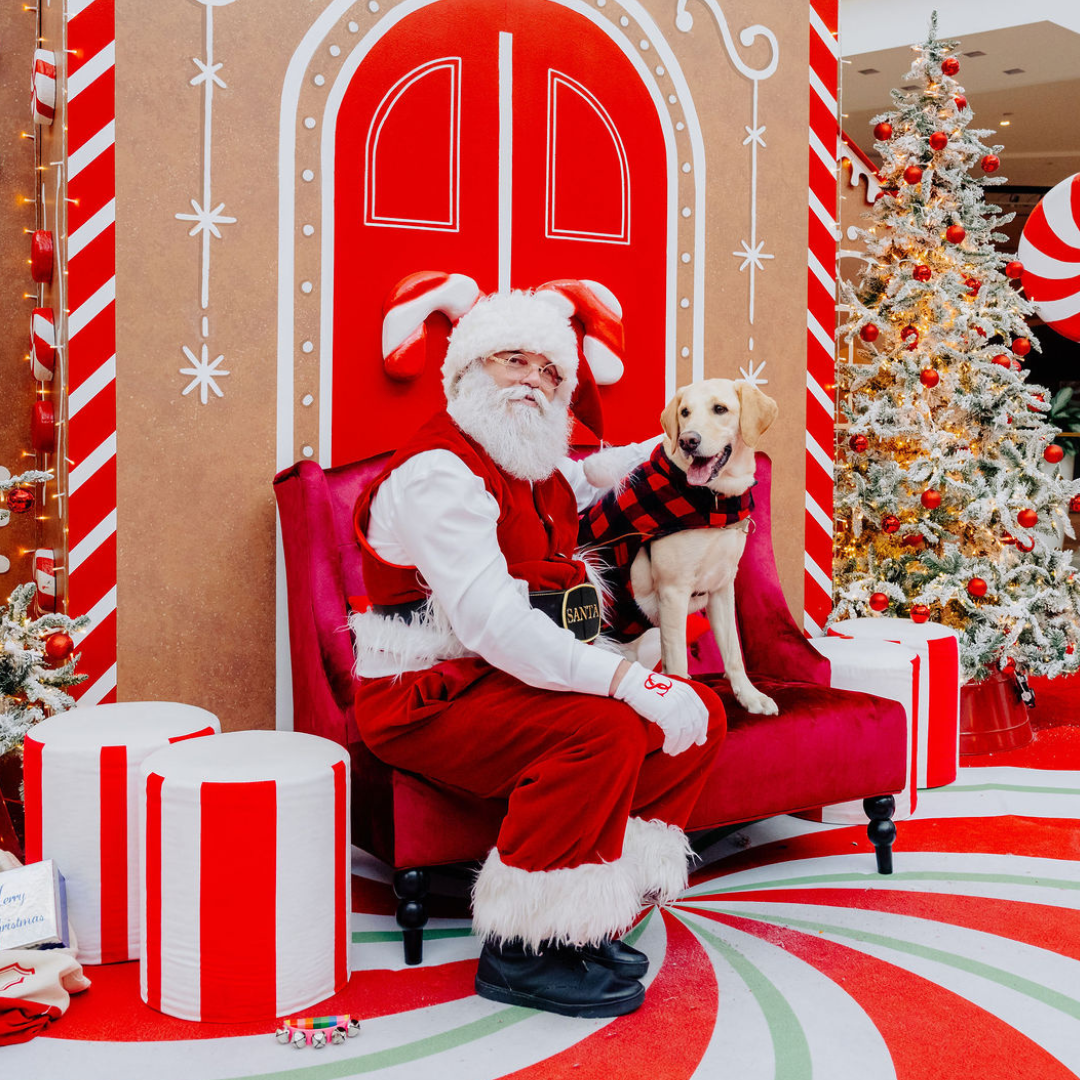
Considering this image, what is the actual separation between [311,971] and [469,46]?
2.92 metres

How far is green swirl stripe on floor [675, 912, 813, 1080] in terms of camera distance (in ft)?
6.57

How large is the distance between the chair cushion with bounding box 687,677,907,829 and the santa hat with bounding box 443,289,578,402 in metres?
1.05

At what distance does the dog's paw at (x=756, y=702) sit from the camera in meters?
2.86

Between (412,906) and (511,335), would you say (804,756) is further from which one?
(511,335)

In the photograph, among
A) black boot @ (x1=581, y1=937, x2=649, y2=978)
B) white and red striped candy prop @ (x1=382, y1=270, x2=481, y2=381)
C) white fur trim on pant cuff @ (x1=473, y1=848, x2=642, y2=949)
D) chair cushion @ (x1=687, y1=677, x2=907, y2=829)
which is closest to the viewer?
white fur trim on pant cuff @ (x1=473, y1=848, x2=642, y2=949)

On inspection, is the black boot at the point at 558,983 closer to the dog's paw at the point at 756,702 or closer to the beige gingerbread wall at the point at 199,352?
the dog's paw at the point at 756,702

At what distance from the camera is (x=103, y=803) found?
2422 millimetres

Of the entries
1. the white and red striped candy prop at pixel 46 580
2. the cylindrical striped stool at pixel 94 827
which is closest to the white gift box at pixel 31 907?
the cylindrical striped stool at pixel 94 827

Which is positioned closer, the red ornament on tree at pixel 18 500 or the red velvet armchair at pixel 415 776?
the red velvet armchair at pixel 415 776

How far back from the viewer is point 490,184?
141 inches

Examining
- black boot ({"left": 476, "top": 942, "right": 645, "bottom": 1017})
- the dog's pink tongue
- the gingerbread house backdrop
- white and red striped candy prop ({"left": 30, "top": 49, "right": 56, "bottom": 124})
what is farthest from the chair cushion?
white and red striped candy prop ({"left": 30, "top": 49, "right": 56, "bottom": 124})

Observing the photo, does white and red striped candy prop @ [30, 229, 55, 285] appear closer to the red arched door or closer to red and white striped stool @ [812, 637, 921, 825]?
the red arched door

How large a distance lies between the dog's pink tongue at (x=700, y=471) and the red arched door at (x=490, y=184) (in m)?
1.08

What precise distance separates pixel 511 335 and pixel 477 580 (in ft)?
2.07
